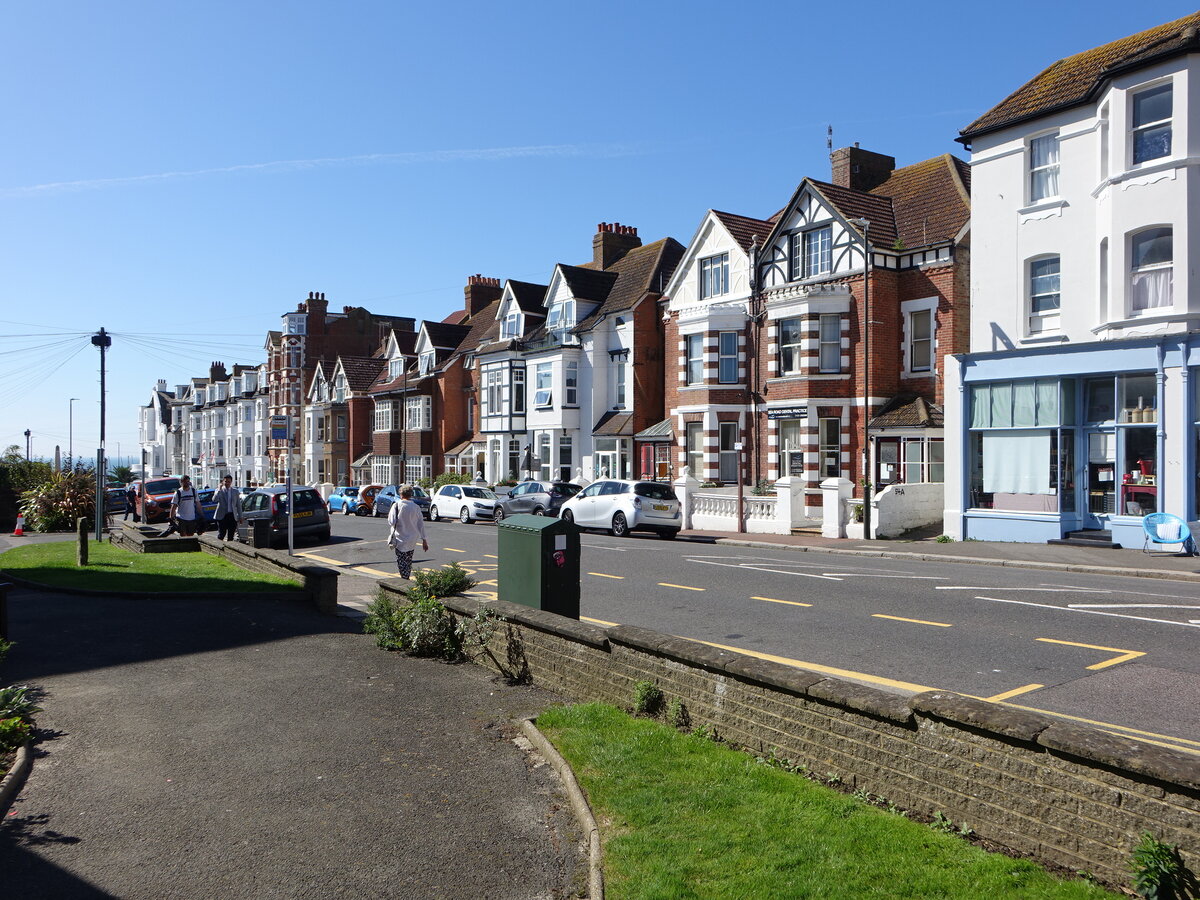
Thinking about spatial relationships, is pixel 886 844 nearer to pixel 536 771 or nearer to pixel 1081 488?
pixel 536 771

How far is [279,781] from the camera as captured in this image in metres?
5.75

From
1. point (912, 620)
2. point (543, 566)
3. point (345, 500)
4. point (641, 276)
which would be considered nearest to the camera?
point (543, 566)

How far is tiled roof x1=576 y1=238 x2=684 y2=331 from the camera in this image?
133 feet

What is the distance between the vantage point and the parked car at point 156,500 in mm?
34969

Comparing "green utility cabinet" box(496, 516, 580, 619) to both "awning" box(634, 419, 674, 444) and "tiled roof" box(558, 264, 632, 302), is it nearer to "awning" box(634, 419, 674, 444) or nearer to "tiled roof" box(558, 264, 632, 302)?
"awning" box(634, 419, 674, 444)

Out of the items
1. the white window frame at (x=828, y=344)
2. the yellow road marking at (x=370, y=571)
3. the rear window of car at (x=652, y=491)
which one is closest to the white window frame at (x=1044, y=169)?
the white window frame at (x=828, y=344)

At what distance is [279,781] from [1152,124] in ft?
71.9

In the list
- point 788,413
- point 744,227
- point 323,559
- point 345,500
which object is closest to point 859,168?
point 744,227

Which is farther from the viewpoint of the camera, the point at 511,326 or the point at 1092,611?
the point at 511,326

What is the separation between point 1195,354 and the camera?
62.5ft

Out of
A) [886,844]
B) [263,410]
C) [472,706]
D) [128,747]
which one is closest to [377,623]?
[472,706]

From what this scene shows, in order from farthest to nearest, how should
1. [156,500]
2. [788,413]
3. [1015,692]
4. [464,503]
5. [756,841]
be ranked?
[156,500], [464,503], [788,413], [1015,692], [756,841]

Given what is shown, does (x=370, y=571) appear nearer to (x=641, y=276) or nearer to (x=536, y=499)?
(x=536, y=499)

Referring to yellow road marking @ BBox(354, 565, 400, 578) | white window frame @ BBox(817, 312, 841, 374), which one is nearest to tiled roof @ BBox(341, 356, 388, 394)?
white window frame @ BBox(817, 312, 841, 374)
